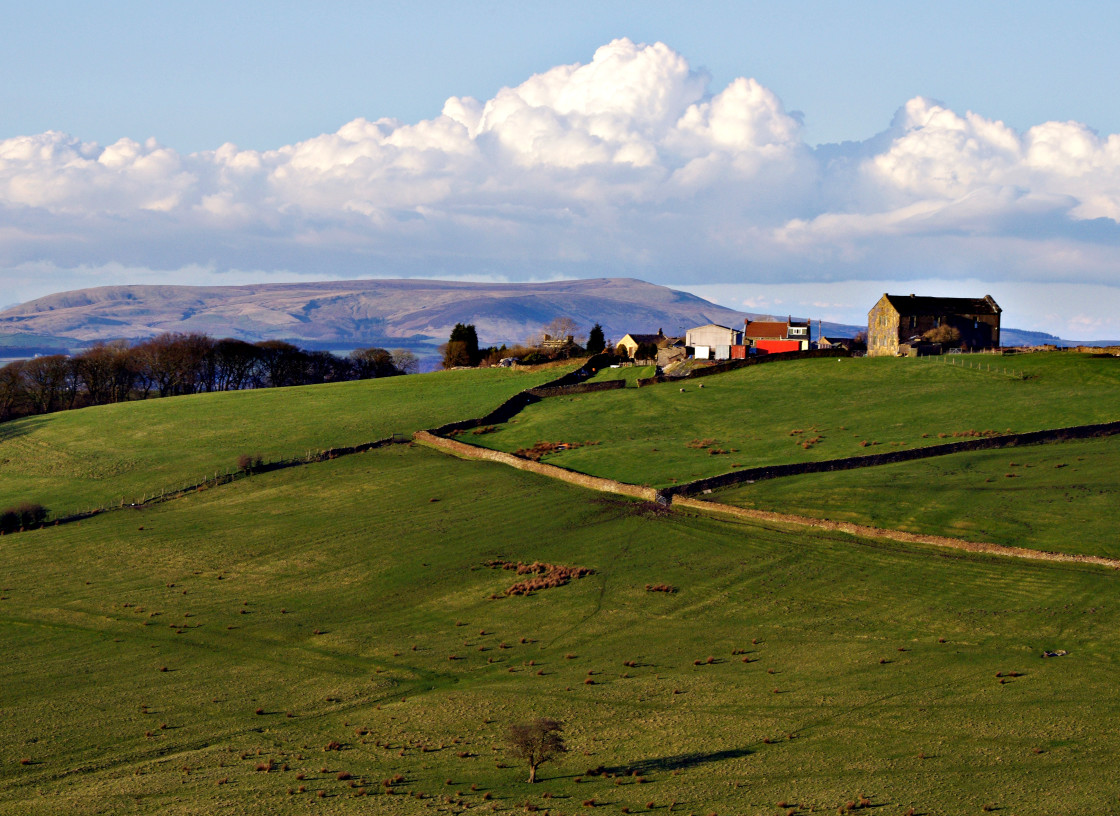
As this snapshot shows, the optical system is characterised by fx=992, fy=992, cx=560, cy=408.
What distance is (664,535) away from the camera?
58.3 m

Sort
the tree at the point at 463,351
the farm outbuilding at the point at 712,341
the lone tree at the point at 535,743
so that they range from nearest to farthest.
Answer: the lone tree at the point at 535,743
the farm outbuilding at the point at 712,341
the tree at the point at 463,351

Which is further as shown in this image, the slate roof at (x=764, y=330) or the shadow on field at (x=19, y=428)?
the slate roof at (x=764, y=330)

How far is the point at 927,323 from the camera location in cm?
12425

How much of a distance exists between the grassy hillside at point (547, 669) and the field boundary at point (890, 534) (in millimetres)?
1256

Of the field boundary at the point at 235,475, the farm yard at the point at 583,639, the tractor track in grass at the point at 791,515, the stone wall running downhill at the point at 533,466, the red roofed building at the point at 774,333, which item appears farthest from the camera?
the red roofed building at the point at 774,333

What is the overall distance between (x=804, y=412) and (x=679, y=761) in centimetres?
6270

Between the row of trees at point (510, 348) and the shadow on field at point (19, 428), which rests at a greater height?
the row of trees at point (510, 348)

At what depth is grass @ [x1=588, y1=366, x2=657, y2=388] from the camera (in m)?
113

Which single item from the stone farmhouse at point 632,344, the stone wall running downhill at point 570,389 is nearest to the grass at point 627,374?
the stone wall running downhill at point 570,389

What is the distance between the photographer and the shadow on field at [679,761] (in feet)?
99.0

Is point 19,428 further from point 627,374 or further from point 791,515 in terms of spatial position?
point 791,515

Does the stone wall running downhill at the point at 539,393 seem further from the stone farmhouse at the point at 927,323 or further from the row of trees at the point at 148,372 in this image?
the row of trees at the point at 148,372

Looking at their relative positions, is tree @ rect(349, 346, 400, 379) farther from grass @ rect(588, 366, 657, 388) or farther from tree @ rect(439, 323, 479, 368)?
grass @ rect(588, 366, 657, 388)

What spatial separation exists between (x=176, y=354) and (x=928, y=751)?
142m
